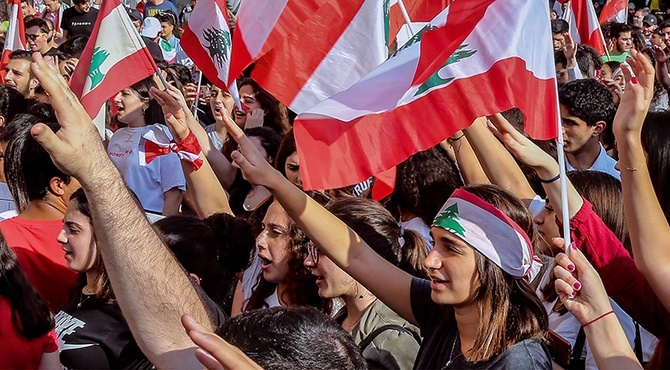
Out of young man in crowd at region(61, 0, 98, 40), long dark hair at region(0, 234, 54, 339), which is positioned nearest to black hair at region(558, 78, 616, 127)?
long dark hair at region(0, 234, 54, 339)

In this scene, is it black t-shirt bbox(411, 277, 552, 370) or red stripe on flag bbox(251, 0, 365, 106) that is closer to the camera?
black t-shirt bbox(411, 277, 552, 370)

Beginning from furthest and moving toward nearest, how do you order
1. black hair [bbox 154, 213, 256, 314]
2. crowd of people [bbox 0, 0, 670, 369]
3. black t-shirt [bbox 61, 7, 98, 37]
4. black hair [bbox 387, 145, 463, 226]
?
black t-shirt [bbox 61, 7, 98, 37] < black hair [bbox 387, 145, 463, 226] < black hair [bbox 154, 213, 256, 314] < crowd of people [bbox 0, 0, 670, 369]

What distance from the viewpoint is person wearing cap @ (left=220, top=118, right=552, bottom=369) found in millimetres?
2846

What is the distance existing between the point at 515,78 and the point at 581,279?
3.09 ft

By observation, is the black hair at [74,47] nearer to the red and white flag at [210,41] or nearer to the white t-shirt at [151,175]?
the white t-shirt at [151,175]

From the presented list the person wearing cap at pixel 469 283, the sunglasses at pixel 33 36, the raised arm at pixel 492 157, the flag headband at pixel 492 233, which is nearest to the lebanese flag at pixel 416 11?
the raised arm at pixel 492 157

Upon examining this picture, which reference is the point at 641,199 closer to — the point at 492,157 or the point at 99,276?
the point at 492,157

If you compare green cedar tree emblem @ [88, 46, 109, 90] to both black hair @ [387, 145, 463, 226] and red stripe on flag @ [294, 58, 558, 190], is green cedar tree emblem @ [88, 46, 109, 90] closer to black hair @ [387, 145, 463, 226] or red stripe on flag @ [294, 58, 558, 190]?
black hair @ [387, 145, 463, 226]

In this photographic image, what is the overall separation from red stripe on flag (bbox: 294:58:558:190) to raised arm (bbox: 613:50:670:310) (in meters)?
0.26

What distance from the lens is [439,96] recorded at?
3.25 meters

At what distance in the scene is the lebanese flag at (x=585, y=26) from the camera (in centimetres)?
895

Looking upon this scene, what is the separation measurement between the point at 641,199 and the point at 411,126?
795 mm

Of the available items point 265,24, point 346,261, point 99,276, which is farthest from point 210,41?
point 346,261

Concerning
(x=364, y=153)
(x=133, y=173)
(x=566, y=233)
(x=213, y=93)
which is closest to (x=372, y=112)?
(x=364, y=153)
